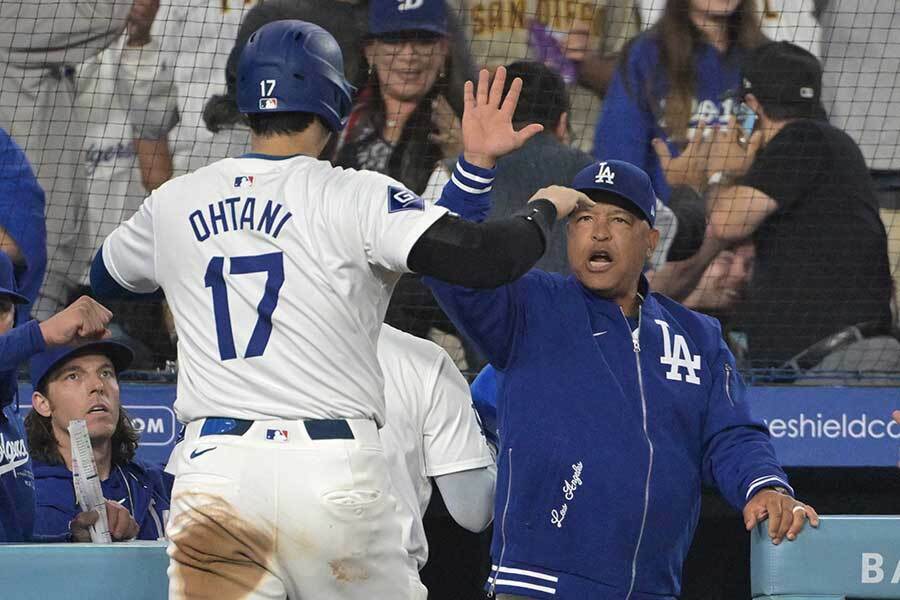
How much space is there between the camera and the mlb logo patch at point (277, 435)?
6.41ft

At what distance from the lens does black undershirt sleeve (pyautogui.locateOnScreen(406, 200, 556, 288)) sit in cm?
197

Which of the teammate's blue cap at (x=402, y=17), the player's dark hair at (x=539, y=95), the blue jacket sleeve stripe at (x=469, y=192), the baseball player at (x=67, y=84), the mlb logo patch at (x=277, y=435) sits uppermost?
the teammate's blue cap at (x=402, y=17)

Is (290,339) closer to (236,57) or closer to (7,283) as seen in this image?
(7,283)

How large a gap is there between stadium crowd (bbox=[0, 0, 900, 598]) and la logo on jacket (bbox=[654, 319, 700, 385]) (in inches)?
74.3

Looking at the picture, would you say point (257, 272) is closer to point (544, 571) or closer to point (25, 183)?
point (544, 571)

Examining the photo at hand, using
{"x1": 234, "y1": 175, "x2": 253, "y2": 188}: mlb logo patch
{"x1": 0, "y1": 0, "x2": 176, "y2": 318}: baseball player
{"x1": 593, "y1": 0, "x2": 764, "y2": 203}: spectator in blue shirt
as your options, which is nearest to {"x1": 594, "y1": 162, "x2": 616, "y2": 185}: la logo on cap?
{"x1": 234, "y1": 175, "x2": 253, "y2": 188}: mlb logo patch

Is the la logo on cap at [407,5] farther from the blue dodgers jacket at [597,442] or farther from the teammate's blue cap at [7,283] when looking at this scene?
the blue dodgers jacket at [597,442]

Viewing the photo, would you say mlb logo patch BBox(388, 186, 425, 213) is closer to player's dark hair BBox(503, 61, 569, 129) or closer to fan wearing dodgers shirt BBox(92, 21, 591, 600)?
fan wearing dodgers shirt BBox(92, 21, 591, 600)

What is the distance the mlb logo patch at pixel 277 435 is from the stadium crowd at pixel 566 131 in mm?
2661

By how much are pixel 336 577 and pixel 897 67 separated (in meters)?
3.97

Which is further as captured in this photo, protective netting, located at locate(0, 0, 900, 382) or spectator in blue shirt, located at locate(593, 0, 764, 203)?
spectator in blue shirt, located at locate(593, 0, 764, 203)

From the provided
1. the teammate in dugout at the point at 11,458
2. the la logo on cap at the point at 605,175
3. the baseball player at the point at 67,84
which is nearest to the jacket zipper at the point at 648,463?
the la logo on cap at the point at 605,175

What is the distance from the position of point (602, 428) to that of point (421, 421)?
0.35m

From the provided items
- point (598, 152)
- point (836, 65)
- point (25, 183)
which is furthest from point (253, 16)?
point (836, 65)
